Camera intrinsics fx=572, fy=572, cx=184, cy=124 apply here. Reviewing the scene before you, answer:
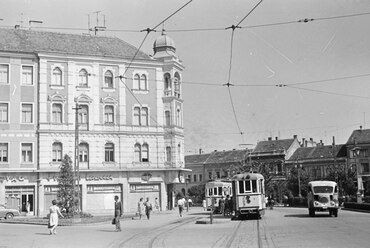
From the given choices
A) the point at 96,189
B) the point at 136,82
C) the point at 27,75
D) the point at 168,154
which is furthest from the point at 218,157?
the point at 27,75

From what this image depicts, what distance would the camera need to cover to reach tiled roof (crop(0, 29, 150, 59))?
173ft

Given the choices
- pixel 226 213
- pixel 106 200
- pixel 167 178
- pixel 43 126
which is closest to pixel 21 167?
pixel 43 126

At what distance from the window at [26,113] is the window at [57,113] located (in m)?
2.07

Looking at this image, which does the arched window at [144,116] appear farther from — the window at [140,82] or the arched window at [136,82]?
the arched window at [136,82]

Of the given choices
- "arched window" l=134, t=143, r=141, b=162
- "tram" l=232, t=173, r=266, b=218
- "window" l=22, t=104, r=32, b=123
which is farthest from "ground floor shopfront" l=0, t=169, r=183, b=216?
"tram" l=232, t=173, r=266, b=218

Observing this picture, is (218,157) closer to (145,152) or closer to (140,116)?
(145,152)

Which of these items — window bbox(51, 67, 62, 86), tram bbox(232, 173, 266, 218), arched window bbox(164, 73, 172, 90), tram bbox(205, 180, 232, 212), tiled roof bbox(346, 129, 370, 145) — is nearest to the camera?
tram bbox(232, 173, 266, 218)

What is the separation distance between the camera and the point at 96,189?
53.9m

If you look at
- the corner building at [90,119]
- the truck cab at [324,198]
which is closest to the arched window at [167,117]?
the corner building at [90,119]

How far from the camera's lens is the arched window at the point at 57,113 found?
5263cm

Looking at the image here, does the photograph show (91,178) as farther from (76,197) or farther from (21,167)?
(76,197)

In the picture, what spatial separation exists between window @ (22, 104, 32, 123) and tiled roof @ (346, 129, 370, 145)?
60.5m

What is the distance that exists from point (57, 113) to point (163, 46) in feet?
44.4

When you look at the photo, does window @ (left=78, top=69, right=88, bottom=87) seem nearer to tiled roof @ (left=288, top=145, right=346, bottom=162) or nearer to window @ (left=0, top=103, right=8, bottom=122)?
window @ (left=0, top=103, right=8, bottom=122)
